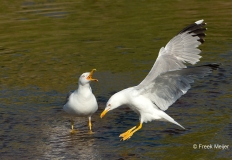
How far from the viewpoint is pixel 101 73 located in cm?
1191

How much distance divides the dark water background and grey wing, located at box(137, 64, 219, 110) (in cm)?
55

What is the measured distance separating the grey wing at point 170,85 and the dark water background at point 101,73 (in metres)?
0.55

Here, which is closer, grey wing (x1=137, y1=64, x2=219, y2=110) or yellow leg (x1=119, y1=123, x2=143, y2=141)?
grey wing (x1=137, y1=64, x2=219, y2=110)

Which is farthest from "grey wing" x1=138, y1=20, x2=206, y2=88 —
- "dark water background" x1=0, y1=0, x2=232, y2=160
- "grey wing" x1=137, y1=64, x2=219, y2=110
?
"dark water background" x1=0, y1=0, x2=232, y2=160

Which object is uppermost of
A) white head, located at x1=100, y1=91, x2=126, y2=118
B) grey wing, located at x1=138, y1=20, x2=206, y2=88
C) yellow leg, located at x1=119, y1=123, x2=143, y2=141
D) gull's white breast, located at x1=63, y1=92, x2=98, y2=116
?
grey wing, located at x1=138, y1=20, x2=206, y2=88

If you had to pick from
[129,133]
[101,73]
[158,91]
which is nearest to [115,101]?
[129,133]

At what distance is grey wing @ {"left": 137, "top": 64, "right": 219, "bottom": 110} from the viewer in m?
7.81

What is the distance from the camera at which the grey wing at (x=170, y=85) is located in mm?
7809

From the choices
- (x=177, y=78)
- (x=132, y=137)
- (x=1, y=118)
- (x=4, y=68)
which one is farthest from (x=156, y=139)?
(x=4, y=68)

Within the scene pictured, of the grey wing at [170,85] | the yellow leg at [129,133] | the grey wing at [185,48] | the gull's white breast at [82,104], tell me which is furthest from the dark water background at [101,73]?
the grey wing at [185,48]

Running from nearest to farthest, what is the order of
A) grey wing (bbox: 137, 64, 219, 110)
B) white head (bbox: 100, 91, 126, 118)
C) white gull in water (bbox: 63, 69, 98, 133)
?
grey wing (bbox: 137, 64, 219, 110), white head (bbox: 100, 91, 126, 118), white gull in water (bbox: 63, 69, 98, 133)

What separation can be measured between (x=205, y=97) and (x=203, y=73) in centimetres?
238

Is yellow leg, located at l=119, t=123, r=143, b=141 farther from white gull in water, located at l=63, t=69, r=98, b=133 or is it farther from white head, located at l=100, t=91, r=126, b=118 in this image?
white gull in water, located at l=63, t=69, r=98, b=133

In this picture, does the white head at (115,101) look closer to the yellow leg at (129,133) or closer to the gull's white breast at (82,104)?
the yellow leg at (129,133)
